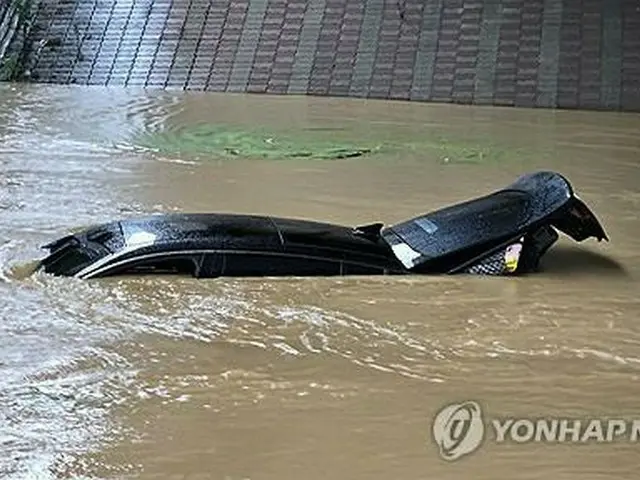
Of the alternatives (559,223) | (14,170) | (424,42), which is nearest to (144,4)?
(424,42)

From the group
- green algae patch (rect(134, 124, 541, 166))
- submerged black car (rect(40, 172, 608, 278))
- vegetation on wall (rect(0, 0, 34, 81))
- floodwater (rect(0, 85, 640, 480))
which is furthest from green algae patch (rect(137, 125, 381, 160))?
submerged black car (rect(40, 172, 608, 278))

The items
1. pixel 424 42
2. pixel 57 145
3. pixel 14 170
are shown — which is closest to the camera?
pixel 14 170

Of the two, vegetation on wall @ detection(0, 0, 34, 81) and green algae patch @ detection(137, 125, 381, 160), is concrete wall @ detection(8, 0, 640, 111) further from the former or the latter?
green algae patch @ detection(137, 125, 381, 160)

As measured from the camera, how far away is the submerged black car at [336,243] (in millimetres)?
5523

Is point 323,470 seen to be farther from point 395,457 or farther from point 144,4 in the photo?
point 144,4

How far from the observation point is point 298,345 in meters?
5.07

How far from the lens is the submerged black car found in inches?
217

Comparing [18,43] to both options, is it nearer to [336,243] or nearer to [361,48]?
[361,48]

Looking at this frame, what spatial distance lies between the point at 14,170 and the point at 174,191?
1.24 meters

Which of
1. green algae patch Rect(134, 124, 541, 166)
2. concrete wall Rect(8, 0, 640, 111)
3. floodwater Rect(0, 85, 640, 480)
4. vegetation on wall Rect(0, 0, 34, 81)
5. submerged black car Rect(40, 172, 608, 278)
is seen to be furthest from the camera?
vegetation on wall Rect(0, 0, 34, 81)

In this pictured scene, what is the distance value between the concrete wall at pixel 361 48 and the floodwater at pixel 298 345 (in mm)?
2689

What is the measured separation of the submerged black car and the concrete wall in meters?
5.01

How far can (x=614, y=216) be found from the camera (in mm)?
7352

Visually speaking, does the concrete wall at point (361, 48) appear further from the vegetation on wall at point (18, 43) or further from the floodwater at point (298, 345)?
the floodwater at point (298, 345)
